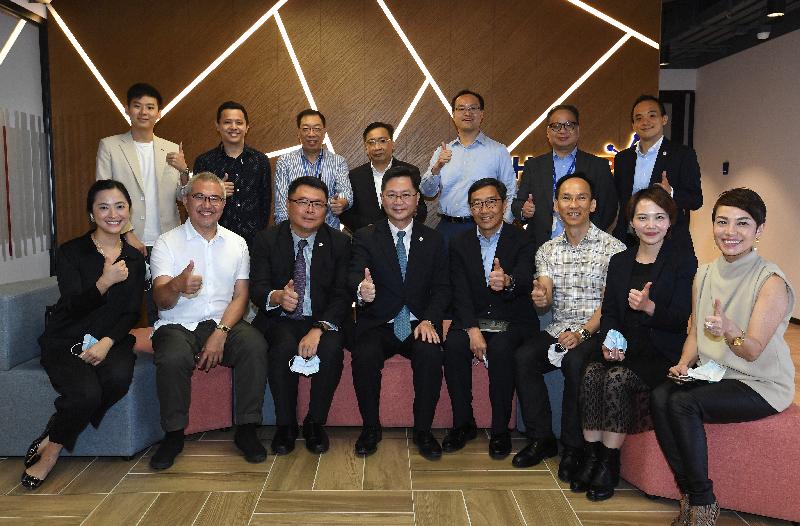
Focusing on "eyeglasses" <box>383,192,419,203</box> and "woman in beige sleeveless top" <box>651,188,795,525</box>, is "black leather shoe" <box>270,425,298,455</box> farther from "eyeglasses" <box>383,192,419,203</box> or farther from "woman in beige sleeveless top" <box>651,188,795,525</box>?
"woman in beige sleeveless top" <box>651,188,795,525</box>

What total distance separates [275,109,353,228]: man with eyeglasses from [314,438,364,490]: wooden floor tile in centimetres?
154

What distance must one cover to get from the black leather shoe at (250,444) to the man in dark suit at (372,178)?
62.1 inches

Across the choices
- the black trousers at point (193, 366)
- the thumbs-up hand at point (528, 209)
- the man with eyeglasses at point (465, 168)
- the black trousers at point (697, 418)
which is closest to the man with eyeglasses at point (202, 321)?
the black trousers at point (193, 366)

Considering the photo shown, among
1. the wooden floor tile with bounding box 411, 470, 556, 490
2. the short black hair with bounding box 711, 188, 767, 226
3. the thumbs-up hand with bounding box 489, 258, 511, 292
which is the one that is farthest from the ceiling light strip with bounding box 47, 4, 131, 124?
the short black hair with bounding box 711, 188, 767, 226

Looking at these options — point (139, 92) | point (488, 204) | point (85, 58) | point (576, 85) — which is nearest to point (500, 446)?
point (488, 204)

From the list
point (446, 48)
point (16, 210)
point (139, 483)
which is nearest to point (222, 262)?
point (139, 483)

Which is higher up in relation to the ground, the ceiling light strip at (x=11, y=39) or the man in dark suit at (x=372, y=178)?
the ceiling light strip at (x=11, y=39)

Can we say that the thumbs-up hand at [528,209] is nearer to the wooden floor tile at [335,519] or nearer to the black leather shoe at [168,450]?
the wooden floor tile at [335,519]

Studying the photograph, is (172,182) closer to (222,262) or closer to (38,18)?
(222,262)

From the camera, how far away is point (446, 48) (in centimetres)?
546

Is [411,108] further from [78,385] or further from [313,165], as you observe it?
[78,385]

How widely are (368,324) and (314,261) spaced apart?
43 centimetres

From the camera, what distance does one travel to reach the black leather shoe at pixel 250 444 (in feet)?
9.84

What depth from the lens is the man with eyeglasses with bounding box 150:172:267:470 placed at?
2.99 metres
